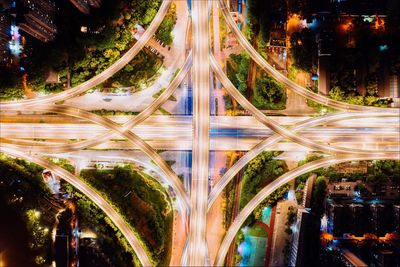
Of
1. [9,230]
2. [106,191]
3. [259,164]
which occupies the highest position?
[259,164]

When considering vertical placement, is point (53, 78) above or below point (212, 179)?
above

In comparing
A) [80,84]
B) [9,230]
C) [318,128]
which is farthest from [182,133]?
[9,230]

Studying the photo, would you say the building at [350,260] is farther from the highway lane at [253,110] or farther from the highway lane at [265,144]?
Answer: the highway lane at [265,144]

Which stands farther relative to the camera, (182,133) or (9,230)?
(182,133)

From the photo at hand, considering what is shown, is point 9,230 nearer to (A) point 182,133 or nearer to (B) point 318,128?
(A) point 182,133

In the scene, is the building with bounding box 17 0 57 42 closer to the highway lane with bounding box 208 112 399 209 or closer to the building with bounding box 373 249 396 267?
the highway lane with bounding box 208 112 399 209

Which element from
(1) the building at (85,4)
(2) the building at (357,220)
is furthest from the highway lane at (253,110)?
(1) the building at (85,4)

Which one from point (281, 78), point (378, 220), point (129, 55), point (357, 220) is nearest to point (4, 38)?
point (129, 55)

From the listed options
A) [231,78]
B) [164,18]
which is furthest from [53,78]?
[231,78]
